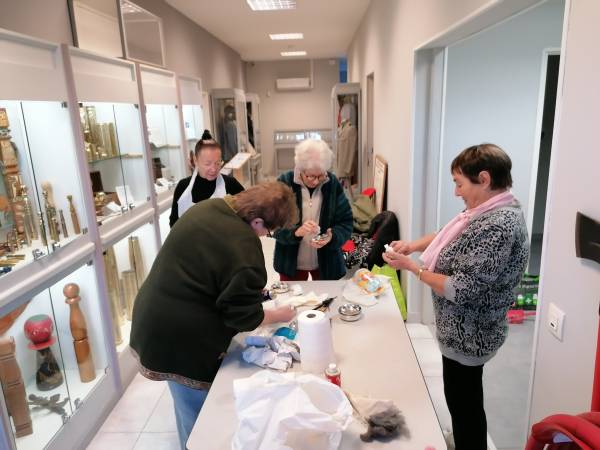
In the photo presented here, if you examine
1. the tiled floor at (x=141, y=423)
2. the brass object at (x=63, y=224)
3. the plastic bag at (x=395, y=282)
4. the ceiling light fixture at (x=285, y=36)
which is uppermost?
the ceiling light fixture at (x=285, y=36)

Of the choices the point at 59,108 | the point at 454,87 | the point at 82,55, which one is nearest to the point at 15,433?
the point at 59,108

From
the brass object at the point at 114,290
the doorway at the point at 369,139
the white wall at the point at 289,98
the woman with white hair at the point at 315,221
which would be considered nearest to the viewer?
the woman with white hair at the point at 315,221

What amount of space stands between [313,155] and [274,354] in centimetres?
120

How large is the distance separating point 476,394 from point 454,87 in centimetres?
267

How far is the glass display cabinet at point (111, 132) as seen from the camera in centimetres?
253

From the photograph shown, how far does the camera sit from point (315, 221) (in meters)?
2.58

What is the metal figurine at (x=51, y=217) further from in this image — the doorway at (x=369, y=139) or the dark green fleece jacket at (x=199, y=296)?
the doorway at (x=369, y=139)

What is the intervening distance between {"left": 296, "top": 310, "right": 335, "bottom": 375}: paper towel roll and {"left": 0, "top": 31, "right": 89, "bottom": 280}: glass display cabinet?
4.31ft

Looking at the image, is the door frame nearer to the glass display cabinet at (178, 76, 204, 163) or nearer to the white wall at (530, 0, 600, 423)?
the white wall at (530, 0, 600, 423)

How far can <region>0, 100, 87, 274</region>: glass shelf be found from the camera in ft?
6.53

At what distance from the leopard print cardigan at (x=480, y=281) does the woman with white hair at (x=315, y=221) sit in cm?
88

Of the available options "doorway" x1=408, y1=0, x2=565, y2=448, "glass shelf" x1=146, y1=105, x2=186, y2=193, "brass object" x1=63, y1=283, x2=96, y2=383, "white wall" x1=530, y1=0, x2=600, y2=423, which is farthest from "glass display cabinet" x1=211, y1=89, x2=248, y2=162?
"white wall" x1=530, y1=0, x2=600, y2=423

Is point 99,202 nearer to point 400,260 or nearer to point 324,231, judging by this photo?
point 324,231

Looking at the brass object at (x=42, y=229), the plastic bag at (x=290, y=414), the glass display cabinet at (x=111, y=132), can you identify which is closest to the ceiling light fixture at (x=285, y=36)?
the glass display cabinet at (x=111, y=132)
